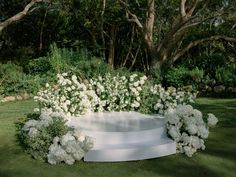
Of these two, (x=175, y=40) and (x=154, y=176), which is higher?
(x=175, y=40)

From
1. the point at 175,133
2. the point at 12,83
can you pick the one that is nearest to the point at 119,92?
the point at 175,133

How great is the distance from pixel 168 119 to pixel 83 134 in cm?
156

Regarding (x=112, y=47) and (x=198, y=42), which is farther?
(x=112, y=47)

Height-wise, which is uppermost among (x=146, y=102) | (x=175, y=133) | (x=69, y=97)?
(x=69, y=97)

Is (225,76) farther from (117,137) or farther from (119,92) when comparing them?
(117,137)

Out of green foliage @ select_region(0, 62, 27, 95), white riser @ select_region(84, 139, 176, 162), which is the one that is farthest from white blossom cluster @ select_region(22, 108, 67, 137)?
green foliage @ select_region(0, 62, 27, 95)

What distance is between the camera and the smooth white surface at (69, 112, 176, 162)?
646 cm

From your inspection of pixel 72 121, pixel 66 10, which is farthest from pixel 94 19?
pixel 72 121

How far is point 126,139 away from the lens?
22.2 feet

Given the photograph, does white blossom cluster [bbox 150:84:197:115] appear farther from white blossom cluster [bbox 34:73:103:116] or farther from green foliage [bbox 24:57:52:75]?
green foliage [bbox 24:57:52:75]

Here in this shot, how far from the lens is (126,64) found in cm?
2070

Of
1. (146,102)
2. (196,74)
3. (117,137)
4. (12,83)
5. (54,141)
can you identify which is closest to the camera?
(54,141)

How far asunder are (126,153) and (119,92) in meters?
2.36

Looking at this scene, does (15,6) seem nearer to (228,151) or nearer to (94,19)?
(94,19)
